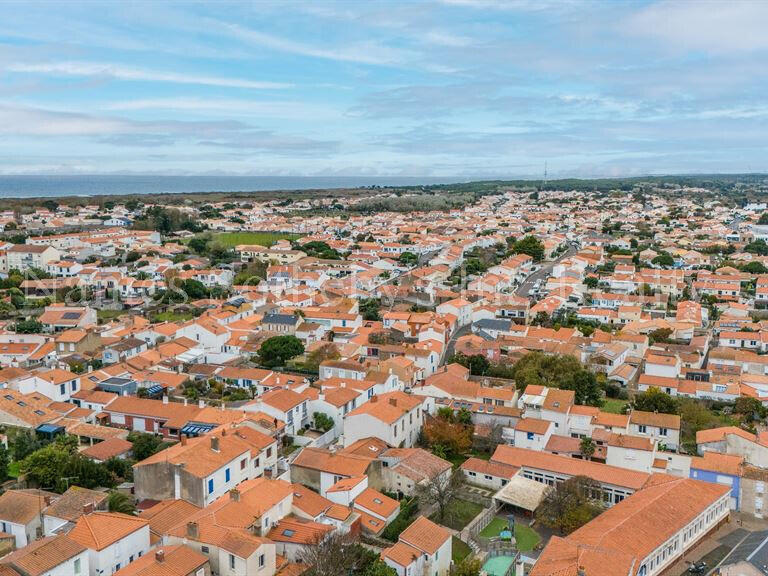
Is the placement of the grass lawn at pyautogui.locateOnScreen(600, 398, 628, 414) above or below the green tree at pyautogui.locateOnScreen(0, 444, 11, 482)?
below

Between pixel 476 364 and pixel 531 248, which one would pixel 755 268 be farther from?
pixel 476 364

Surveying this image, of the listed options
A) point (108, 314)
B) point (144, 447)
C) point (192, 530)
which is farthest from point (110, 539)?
point (108, 314)

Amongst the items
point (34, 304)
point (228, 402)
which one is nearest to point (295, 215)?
point (34, 304)

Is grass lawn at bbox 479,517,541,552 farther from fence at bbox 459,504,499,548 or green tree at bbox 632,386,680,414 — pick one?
green tree at bbox 632,386,680,414

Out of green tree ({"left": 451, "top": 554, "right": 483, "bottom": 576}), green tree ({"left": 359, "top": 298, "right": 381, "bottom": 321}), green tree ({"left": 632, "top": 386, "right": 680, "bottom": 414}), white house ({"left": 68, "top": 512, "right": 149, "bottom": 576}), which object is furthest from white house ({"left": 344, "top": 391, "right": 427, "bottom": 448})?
green tree ({"left": 359, "top": 298, "right": 381, "bottom": 321})

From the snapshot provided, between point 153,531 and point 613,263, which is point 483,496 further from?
point 613,263

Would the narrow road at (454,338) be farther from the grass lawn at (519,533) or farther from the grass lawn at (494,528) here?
the grass lawn at (519,533)

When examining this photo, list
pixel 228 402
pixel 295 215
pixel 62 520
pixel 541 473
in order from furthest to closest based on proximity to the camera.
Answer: pixel 295 215
pixel 228 402
pixel 541 473
pixel 62 520
